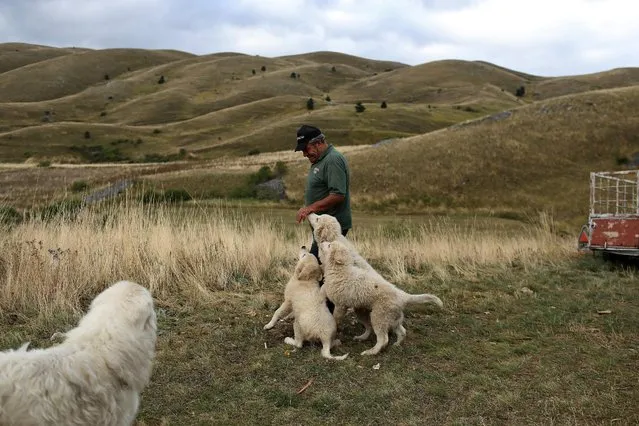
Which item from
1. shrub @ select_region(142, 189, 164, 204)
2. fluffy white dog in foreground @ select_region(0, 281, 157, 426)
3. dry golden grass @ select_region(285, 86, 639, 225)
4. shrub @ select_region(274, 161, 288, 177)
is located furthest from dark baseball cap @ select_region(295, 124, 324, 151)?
shrub @ select_region(274, 161, 288, 177)

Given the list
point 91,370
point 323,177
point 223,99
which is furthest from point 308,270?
point 223,99

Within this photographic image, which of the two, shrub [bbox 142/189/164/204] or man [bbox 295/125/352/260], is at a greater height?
man [bbox 295/125/352/260]

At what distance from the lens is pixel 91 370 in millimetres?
2930

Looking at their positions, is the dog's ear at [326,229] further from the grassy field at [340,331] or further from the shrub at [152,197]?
the shrub at [152,197]

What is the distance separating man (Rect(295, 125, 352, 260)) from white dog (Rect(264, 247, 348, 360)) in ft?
1.91

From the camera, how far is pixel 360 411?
14.6 ft

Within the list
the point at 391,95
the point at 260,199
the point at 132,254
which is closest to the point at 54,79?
the point at 391,95

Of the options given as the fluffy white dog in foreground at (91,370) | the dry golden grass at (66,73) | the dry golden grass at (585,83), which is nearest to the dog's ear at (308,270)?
the fluffy white dog in foreground at (91,370)

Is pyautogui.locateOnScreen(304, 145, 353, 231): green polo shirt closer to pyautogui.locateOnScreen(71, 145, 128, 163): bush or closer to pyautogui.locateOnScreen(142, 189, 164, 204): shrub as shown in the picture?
pyautogui.locateOnScreen(142, 189, 164, 204): shrub

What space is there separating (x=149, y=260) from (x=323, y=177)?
3.67 m

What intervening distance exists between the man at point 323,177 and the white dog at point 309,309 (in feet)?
1.91

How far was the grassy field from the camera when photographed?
4.52 metres

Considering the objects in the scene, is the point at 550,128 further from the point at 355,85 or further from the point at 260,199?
the point at 355,85

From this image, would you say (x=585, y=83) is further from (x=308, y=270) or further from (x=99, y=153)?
(x=308, y=270)
